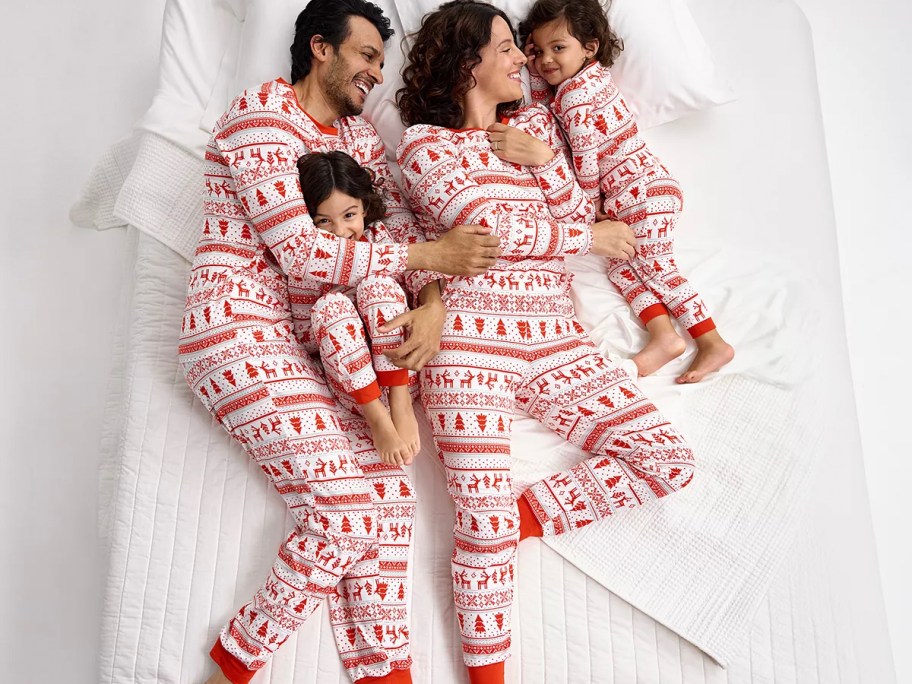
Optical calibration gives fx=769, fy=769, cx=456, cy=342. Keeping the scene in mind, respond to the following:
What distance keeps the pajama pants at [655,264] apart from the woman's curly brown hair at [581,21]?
0.33 m

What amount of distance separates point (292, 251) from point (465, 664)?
0.85 m

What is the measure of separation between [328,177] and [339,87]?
0.27 metres

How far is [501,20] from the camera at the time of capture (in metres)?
1.73

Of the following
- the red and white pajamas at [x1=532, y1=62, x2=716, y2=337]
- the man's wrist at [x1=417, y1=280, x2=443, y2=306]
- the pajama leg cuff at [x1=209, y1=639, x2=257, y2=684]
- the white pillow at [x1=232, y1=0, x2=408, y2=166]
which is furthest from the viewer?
the white pillow at [x1=232, y1=0, x2=408, y2=166]

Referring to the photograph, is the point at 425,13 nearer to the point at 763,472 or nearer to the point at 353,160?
the point at 353,160

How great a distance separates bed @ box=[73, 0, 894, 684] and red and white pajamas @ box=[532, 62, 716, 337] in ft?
0.23

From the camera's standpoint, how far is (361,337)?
1470mm

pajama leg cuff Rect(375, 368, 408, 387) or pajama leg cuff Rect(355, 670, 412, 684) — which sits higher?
pajama leg cuff Rect(375, 368, 408, 387)

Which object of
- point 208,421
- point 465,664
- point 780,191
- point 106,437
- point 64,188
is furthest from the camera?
point 64,188

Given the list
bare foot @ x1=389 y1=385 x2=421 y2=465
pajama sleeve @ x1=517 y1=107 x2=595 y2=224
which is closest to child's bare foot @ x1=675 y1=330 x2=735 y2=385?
pajama sleeve @ x1=517 y1=107 x2=595 y2=224

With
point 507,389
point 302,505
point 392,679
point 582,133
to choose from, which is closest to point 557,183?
point 582,133

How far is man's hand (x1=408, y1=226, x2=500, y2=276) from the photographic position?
5.08 ft

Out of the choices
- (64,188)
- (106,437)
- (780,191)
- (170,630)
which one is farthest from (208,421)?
(780,191)

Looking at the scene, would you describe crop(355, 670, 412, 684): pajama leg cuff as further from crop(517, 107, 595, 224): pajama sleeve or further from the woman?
crop(517, 107, 595, 224): pajama sleeve
